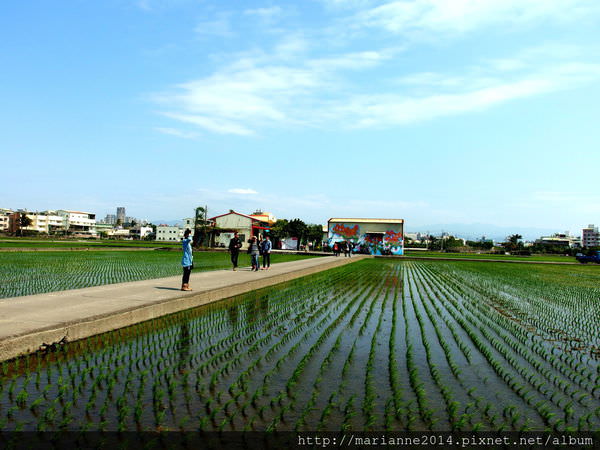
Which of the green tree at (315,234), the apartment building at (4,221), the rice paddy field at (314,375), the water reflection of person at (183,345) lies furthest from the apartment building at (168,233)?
the water reflection of person at (183,345)

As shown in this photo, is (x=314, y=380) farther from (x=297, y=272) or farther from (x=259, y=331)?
(x=297, y=272)

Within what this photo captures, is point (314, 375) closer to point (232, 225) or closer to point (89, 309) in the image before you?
point (89, 309)

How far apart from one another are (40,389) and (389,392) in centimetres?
394

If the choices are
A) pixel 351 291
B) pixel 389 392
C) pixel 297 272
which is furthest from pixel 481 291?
pixel 389 392

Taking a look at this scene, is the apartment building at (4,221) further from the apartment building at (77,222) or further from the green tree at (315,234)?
the green tree at (315,234)

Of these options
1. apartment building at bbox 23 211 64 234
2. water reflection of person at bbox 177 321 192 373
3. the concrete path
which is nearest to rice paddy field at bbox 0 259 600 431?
water reflection of person at bbox 177 321 192 373

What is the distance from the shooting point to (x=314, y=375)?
6.12 meters

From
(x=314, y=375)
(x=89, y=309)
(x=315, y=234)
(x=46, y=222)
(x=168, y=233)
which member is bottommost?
(x=314, y=375)

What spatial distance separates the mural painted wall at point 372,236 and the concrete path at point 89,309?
140 feet

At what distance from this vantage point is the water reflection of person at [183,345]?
6441mm

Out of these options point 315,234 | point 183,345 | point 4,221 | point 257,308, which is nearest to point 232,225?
point 315,234

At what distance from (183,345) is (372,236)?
162ft

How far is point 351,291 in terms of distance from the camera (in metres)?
16.2

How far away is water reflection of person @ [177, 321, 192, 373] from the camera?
21.1 feet
